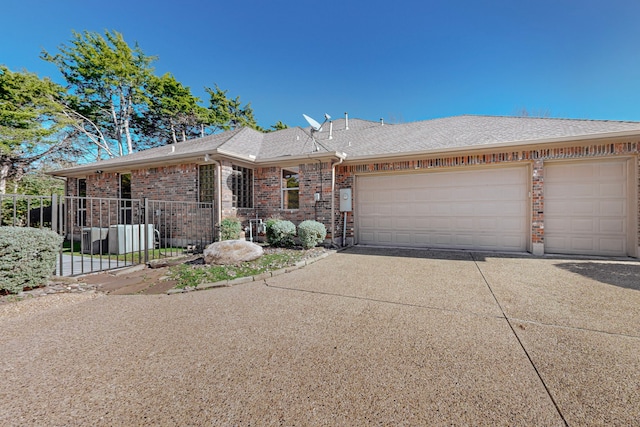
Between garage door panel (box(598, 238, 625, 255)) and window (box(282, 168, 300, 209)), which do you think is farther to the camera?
window (box(282, 168, 300, 209))

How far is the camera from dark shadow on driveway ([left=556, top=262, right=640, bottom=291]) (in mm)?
4297

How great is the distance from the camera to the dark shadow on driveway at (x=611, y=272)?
4.30m

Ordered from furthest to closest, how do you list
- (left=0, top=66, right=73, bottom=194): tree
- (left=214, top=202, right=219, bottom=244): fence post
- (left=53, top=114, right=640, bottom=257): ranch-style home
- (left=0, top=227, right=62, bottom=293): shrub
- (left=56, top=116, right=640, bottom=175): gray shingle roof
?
(left=0, top=66, right=73, bottom=194): tree → (left=214, top=202, right=219, bottom=244): fence post → (left=56, top=116, right=640, bottom=175): gray shingle roof → (left=53, top=114, right=640, bottom=257): ranch-style home → (left=0, top=227, right=62, bottom=293): shrub

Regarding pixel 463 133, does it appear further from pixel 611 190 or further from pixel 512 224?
pixel 611 190

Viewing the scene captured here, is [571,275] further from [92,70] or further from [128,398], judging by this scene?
[92,70]

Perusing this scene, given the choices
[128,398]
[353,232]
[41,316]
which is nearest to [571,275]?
[353,232]

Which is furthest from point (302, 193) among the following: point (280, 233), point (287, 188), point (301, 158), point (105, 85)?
point (105, 85)

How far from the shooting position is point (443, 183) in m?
7.61

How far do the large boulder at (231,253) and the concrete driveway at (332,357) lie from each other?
1592mm

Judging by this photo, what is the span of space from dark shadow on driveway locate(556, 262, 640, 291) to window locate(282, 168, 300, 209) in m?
7.16

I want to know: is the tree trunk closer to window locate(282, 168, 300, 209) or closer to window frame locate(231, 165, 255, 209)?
window frame locate(231, 165, 255, 209)

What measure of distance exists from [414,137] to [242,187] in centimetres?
639

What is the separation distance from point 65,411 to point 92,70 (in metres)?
25.1

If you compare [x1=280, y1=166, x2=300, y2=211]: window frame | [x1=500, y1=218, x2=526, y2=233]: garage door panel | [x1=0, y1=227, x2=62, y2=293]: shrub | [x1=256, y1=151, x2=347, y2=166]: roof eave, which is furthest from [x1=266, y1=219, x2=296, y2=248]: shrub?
[x1=500, y1=218, x2=526, y2=233]: garage door panel
